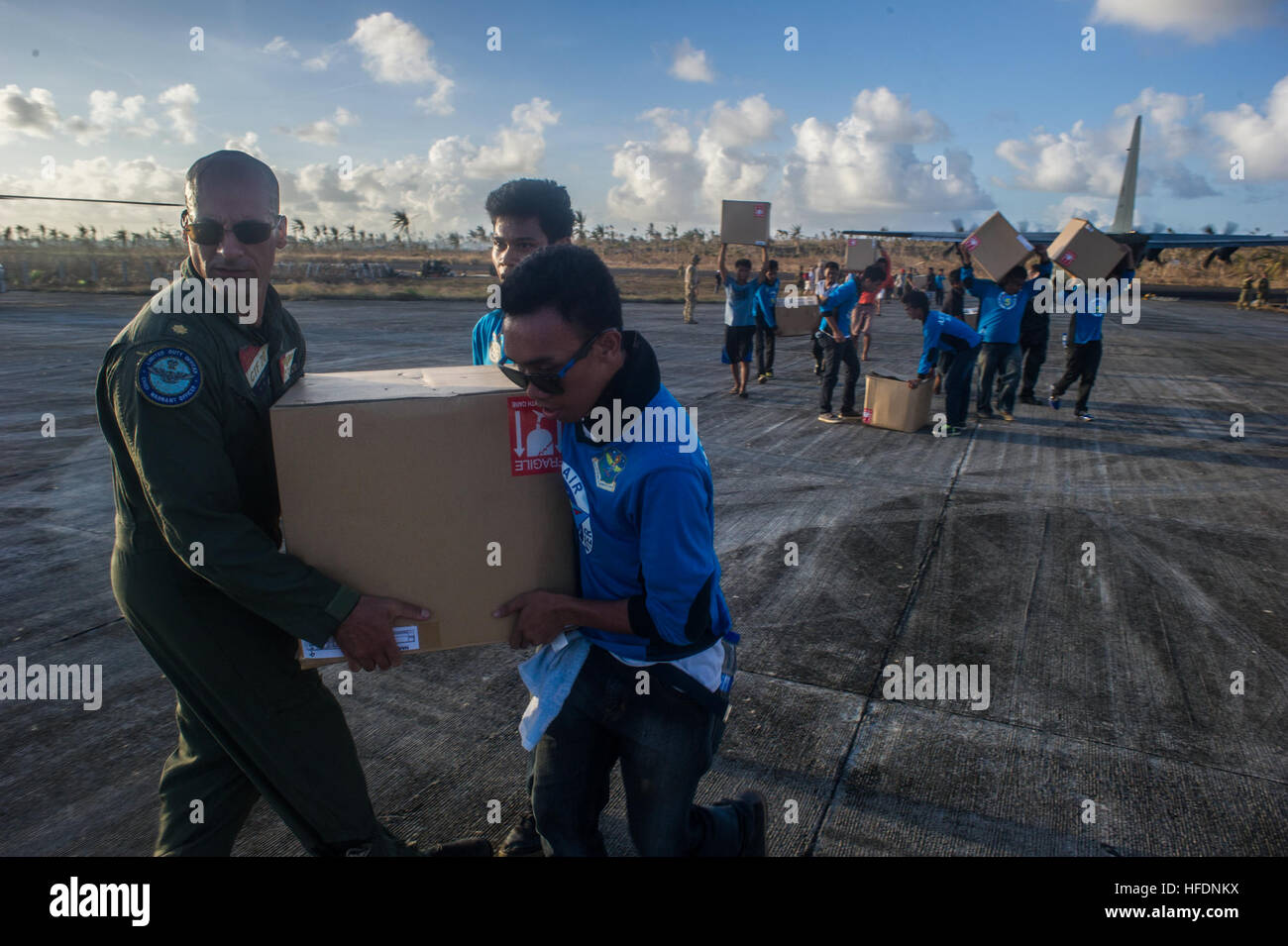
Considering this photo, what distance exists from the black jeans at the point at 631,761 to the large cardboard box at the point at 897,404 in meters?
7.64

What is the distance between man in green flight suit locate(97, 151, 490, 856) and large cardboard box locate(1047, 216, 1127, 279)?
387 inches

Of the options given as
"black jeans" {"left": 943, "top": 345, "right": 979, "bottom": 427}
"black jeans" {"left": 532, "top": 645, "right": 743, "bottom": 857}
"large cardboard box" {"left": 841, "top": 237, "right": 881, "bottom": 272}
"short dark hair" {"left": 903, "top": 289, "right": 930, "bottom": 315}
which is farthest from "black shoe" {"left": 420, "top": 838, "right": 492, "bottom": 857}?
"large cardboard box" {"left": 841, "top": 237, "right": 881, "bottom": 272}

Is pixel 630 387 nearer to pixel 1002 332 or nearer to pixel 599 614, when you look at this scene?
pixel 599 614

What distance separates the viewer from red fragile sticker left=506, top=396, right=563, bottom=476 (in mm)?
1810

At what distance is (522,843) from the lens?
2.49 meters

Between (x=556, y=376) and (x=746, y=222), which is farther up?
(x=746, y=222)

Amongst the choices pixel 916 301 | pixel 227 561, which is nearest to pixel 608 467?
pixel 227 561

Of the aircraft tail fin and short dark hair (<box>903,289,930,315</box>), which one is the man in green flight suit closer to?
short dark hair (<box>903,289,930,315</box>)

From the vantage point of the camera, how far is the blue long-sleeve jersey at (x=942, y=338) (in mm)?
8875

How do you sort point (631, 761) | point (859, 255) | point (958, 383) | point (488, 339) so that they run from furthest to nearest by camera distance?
1. point (859, 255)
2. point (958, 383)
3. point (488, 339)
4. point (631, 761)

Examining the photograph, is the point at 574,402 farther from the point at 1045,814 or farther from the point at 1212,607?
the point at 1212,607

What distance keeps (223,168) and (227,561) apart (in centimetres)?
102
